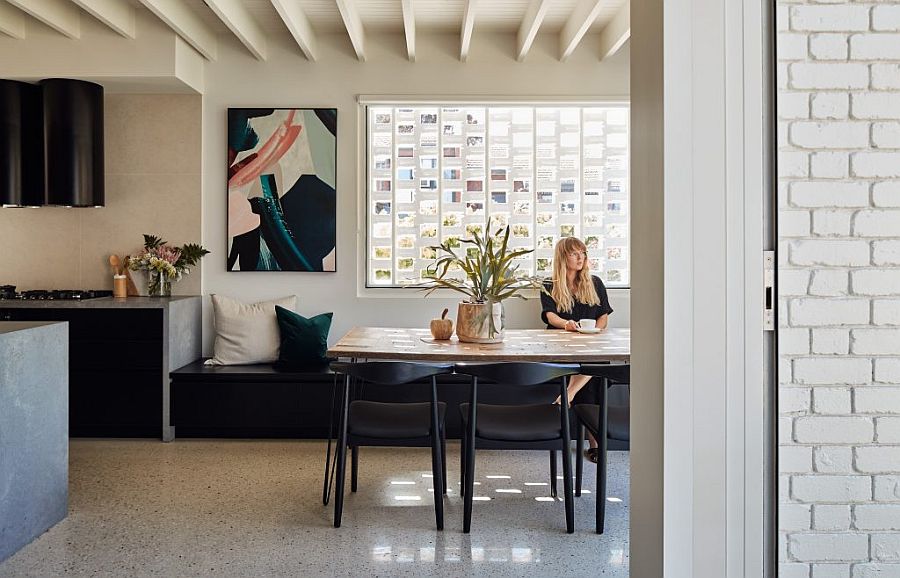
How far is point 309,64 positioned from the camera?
5.76m

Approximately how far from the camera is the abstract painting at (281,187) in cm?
571

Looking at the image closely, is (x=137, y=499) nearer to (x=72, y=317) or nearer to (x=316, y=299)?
(x=72, y=317)

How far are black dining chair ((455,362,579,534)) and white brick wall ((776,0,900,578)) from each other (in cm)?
168

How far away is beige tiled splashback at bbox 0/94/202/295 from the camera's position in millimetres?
5688

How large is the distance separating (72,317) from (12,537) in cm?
225

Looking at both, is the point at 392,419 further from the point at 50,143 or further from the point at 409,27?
the point at 50,143

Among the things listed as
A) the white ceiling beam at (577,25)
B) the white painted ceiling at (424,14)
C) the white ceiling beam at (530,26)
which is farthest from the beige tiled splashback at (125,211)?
the white ceiling beam at (577,25)

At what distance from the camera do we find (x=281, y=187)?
5719mm

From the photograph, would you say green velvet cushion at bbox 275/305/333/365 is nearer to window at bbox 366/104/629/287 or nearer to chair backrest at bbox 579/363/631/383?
window at bbox 366/104/629/287

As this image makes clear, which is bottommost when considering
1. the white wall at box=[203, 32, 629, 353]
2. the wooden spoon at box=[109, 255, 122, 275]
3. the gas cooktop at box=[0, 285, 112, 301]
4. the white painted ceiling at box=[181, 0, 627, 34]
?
the gas cooktop at box=[0, 285, 112, 301]

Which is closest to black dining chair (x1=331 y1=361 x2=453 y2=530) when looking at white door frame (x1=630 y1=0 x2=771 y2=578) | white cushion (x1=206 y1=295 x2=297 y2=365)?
white door frame (x1=630 y1=0 x2=771 y2=578)

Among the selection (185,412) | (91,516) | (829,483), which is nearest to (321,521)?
(91,516)

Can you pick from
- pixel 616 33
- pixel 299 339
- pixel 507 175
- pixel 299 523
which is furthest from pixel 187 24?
pixel 299 523

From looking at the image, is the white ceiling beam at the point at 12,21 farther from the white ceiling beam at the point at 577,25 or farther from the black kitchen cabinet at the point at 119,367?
the white ceiling beam at the point at 577,25
